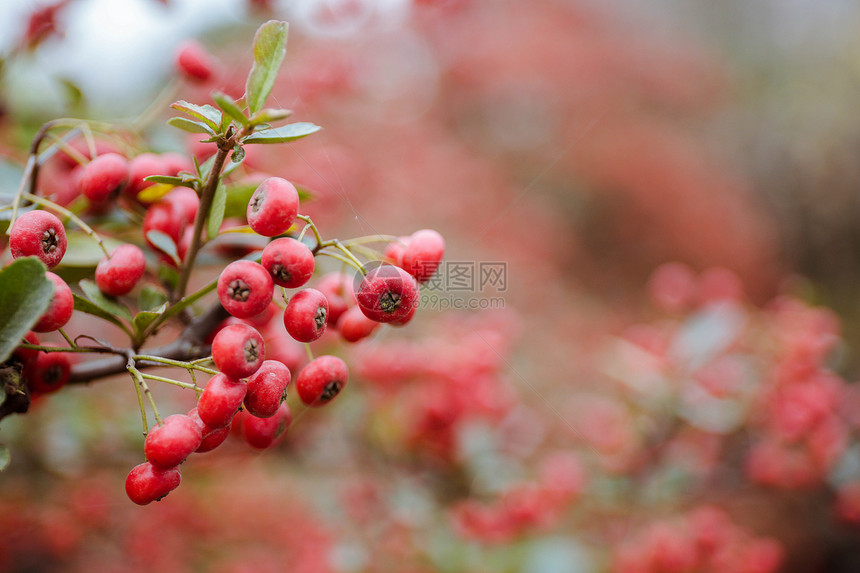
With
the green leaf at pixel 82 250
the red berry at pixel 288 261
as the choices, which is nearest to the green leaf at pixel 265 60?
the red berry at pixel 288 261

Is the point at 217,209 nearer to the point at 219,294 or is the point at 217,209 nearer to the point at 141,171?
the point at 219,294

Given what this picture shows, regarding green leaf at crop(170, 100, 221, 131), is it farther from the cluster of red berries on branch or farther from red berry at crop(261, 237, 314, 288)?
red berry at crop(261, 237, 314, 288)

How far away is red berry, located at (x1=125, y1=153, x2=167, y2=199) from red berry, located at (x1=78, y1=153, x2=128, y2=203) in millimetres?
32

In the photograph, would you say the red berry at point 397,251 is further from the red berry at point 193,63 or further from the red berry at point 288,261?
the red berry at point 193,63

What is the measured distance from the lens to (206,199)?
617 mm

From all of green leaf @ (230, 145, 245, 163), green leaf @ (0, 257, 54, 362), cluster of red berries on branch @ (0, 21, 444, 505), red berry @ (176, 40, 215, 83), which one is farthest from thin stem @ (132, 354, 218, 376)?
red berry @ (176, 40, 215, 83)

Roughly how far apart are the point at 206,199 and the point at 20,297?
20 cm

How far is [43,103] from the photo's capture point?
4.24 ft

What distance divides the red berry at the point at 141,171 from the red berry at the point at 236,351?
350mm

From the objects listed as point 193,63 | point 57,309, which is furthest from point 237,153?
point 193,63

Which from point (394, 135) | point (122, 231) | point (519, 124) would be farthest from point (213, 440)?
point (519, 124)

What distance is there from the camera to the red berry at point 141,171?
2.64 feet

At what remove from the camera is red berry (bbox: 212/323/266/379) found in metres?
0.58

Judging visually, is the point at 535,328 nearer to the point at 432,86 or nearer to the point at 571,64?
the point at 432,86
